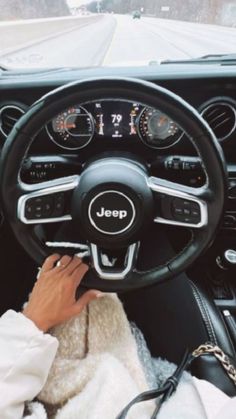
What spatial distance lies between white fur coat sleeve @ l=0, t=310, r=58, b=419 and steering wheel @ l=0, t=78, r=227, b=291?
268 millimetres

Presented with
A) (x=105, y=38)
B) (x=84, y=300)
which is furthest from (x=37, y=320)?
(x=105, y=38)

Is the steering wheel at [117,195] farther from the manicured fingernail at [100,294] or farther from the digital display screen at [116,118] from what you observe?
the digital display screen at [116,118]

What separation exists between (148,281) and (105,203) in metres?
0.24

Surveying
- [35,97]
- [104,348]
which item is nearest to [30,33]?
[35,97]

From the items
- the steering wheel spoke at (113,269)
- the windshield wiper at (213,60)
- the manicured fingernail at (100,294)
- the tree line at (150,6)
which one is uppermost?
the tree line at (150,6)

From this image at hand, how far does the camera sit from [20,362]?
3.64ft

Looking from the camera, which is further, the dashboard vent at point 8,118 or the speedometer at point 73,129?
the dashboard vent at point 8,118

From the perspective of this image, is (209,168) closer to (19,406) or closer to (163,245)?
(163,245)

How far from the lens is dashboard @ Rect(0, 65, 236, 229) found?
1.64m

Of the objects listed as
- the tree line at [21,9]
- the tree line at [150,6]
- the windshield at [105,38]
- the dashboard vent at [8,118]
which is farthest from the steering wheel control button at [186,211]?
the tree line at [21,9]

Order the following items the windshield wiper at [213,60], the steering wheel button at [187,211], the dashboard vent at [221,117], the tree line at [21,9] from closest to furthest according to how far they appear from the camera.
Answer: the steering wheel button at [187,211]
the dashboard vent at [221,117]
the windshield wiper at [213,60]
the tree line at [21,9]

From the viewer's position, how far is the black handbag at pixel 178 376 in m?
1.20

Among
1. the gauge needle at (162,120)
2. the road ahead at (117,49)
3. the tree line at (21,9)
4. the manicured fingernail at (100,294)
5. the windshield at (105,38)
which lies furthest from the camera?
the tree line at (21,9)

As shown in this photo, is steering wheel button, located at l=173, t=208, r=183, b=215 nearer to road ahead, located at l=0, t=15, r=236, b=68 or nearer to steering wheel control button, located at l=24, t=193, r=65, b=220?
steering wheel control button, located at l=24, t=193, r=65, b=220
